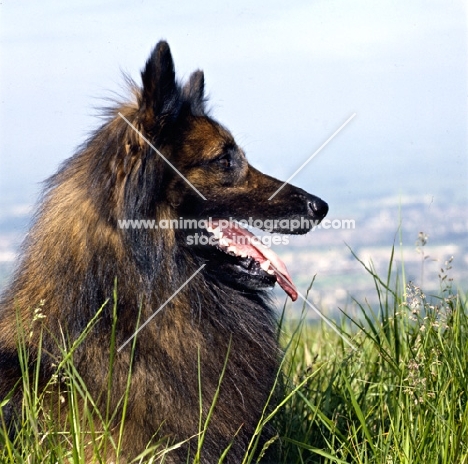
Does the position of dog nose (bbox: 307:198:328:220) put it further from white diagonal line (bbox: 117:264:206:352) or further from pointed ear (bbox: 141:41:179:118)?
pointed ear (bbox: 141:41:179:118)

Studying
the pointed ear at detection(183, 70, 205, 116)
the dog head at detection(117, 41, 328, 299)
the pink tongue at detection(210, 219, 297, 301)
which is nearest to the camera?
the dog head at detection(117, 41, 328, 299)

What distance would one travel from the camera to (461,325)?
12.9 feet

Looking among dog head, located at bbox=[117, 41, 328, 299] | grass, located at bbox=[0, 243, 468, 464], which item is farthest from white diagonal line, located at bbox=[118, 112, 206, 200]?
grass, located at bbox=[0, 243, 468, 464]

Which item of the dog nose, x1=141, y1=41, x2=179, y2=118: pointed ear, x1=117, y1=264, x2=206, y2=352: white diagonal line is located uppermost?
x1=141, y1=41, x2=179, y2=118: pointed ear

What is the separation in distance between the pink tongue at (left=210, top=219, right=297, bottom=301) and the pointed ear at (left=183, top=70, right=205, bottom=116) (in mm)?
684

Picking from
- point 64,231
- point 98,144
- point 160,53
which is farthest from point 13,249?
point 160,53

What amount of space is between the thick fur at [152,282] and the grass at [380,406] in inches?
5.8

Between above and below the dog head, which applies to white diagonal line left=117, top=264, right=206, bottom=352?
below

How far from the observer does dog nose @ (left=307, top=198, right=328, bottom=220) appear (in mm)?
4172

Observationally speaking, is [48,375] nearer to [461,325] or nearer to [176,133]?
[176,133]

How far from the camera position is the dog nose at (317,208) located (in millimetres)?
4172

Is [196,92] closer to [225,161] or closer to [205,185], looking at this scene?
[225,161]

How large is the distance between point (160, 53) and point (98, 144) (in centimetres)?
64

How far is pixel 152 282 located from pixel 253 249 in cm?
66
